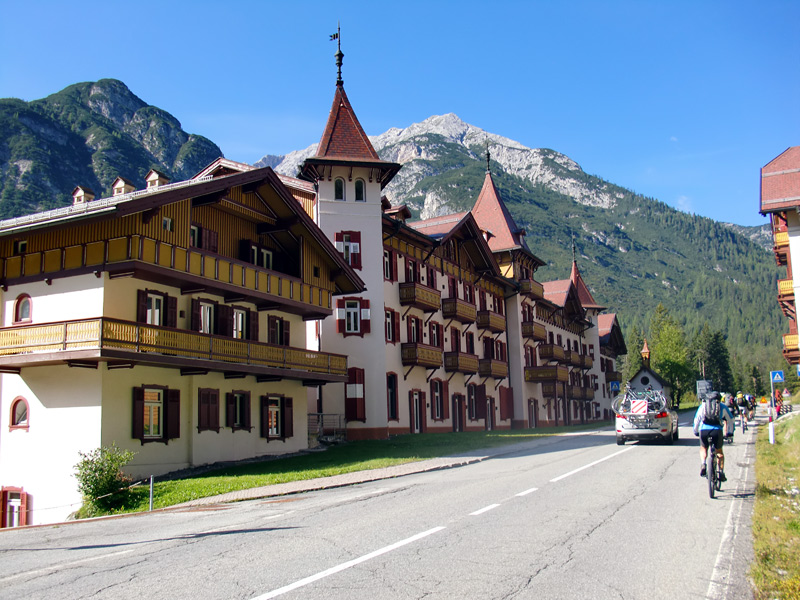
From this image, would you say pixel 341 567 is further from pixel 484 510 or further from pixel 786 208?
pixel 786 208

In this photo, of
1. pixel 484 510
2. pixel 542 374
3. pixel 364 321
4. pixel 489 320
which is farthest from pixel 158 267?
pixel 542 374

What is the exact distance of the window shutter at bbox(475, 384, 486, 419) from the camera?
4966cm

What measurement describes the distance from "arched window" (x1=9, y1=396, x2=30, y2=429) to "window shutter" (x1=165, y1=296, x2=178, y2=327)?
4.90m

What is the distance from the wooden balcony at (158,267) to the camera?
867 inches

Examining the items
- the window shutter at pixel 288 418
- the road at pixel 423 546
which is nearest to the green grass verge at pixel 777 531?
the road at pixel 423 546

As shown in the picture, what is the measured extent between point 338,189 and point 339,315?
640 centimetres

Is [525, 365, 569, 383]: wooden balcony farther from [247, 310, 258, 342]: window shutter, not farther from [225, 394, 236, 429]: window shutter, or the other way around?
[225, 394, 236, 429]: window shutter

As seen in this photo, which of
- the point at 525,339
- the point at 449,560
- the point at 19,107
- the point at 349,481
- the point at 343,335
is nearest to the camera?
the point at 449,560

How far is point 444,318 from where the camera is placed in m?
45.6

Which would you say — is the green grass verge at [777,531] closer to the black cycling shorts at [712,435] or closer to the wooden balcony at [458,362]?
the black cycling shorts at [712,435]

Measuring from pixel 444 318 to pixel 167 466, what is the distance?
2430cm

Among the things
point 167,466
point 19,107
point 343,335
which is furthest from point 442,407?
point 19,107

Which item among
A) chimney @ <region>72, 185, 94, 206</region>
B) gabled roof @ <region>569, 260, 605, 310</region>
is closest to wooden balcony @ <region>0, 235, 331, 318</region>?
chimney @ <region>72, 185, 94, 206</region>

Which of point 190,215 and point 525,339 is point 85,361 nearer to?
point 190,215
